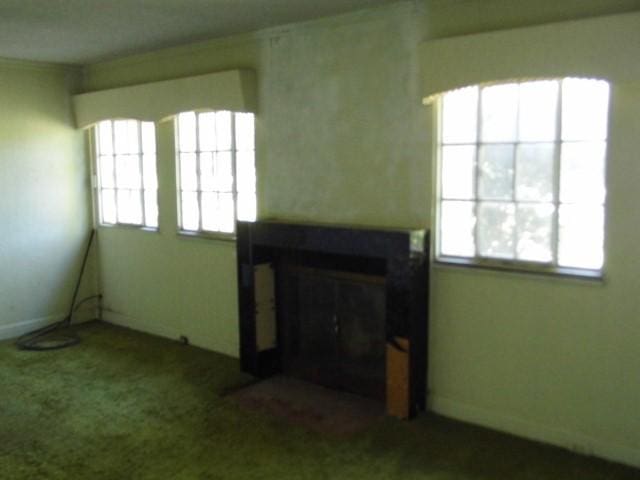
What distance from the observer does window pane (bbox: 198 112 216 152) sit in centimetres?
540

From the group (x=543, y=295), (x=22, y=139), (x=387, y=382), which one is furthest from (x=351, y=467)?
(x=22, y=139)

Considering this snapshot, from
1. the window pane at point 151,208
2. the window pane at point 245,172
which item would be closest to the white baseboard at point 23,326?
the window pane at point 151,208

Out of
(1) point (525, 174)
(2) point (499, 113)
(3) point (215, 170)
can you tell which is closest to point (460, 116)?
(2) point (499, 113)

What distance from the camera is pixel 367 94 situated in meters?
4.27

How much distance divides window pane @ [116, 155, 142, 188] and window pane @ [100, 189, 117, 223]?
18 cm

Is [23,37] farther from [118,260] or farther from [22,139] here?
[118,260]

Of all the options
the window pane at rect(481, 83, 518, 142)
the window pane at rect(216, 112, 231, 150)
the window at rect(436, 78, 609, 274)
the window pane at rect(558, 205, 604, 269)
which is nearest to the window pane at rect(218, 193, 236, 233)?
the window pane at rect(216, 112, 231, 150)

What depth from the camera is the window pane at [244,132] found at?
5.10 meters

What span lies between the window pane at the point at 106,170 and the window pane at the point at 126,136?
0.59ft

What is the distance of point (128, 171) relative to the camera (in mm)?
6312

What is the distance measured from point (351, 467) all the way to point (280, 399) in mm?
1060

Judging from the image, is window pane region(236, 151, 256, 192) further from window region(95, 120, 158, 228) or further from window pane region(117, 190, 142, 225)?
window pane region(117, 190, 142, 225)

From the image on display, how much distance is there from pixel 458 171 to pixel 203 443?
230 centimetres

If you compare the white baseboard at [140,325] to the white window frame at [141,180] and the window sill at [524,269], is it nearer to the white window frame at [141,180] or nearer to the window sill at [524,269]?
the white window frame at [141,180]
